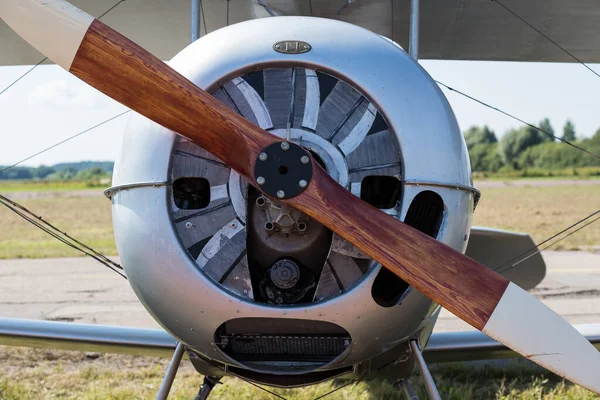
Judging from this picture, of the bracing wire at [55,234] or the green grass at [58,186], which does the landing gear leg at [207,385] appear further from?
the green grass at [58,186]

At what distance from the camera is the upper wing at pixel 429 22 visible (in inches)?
206

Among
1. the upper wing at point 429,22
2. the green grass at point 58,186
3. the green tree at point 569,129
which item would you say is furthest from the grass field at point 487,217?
the green tree at point 569,129

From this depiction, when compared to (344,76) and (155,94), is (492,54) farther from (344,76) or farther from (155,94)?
(155,94)

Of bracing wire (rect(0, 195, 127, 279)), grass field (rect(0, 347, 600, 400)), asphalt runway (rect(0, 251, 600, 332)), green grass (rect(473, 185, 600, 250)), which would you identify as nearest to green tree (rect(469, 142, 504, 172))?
green grass (rect(473, 185, 600, 250))

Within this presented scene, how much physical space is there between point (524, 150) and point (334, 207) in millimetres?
67365

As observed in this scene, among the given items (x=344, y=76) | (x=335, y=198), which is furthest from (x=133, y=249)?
(x=344, y=76)

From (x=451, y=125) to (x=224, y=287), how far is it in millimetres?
1106

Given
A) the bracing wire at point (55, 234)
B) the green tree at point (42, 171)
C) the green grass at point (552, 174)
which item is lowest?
the green tree at point (42, 171)

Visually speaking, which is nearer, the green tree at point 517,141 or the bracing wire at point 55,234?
the bracing wire at point 55,234

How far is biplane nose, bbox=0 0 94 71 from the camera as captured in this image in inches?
107

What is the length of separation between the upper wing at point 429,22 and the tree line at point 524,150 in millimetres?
51292

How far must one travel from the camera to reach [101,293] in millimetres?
11578

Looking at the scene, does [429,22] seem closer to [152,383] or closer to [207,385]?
[207,385]

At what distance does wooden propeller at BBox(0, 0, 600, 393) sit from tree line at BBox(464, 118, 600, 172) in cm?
5469
